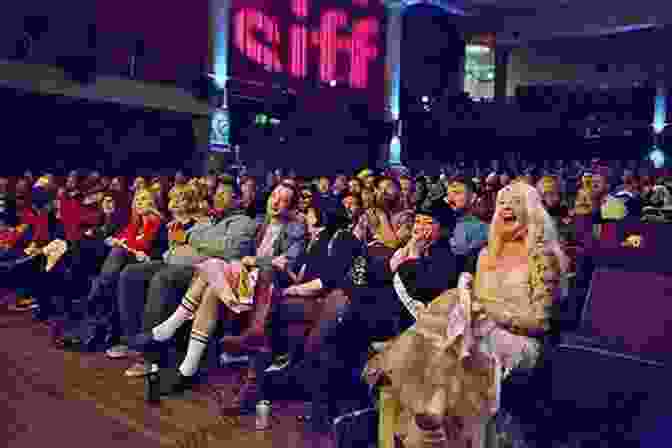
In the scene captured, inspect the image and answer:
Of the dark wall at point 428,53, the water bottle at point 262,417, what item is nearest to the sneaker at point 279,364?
the water bottle at point 262,417

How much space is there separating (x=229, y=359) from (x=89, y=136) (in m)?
7.02

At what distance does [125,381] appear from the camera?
→ 3.88 metres

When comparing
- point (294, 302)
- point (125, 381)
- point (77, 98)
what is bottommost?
point (125, 381)

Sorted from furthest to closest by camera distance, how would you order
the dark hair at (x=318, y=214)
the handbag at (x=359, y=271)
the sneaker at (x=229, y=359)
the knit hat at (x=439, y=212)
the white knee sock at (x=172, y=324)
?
the dark hair at (x=318, y=214), the sneaker at (x=229, y=359), the white knee sock at (x=172, y=324), the handbag at (x=359, y=271), the knit hat at (x=439, y=212)

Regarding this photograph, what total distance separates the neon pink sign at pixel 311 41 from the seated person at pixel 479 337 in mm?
10177

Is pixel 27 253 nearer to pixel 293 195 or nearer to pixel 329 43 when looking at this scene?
pixel 293 195

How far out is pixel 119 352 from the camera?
14.5 feet

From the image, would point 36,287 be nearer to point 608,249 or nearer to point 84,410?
point 84,410

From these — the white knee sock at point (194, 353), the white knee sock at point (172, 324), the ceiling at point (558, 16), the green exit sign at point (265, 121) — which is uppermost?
the ceiling at point (558, 16)

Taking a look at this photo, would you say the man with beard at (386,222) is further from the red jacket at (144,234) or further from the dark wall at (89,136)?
the dark wall at (89,136)

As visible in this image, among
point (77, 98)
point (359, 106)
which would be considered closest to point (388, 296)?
point (77, 98)

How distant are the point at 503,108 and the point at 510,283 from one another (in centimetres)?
1467

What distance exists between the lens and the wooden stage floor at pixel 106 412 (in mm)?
3014

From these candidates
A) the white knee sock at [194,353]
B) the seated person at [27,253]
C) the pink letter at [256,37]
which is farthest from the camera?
the pink letter at [256,37]
